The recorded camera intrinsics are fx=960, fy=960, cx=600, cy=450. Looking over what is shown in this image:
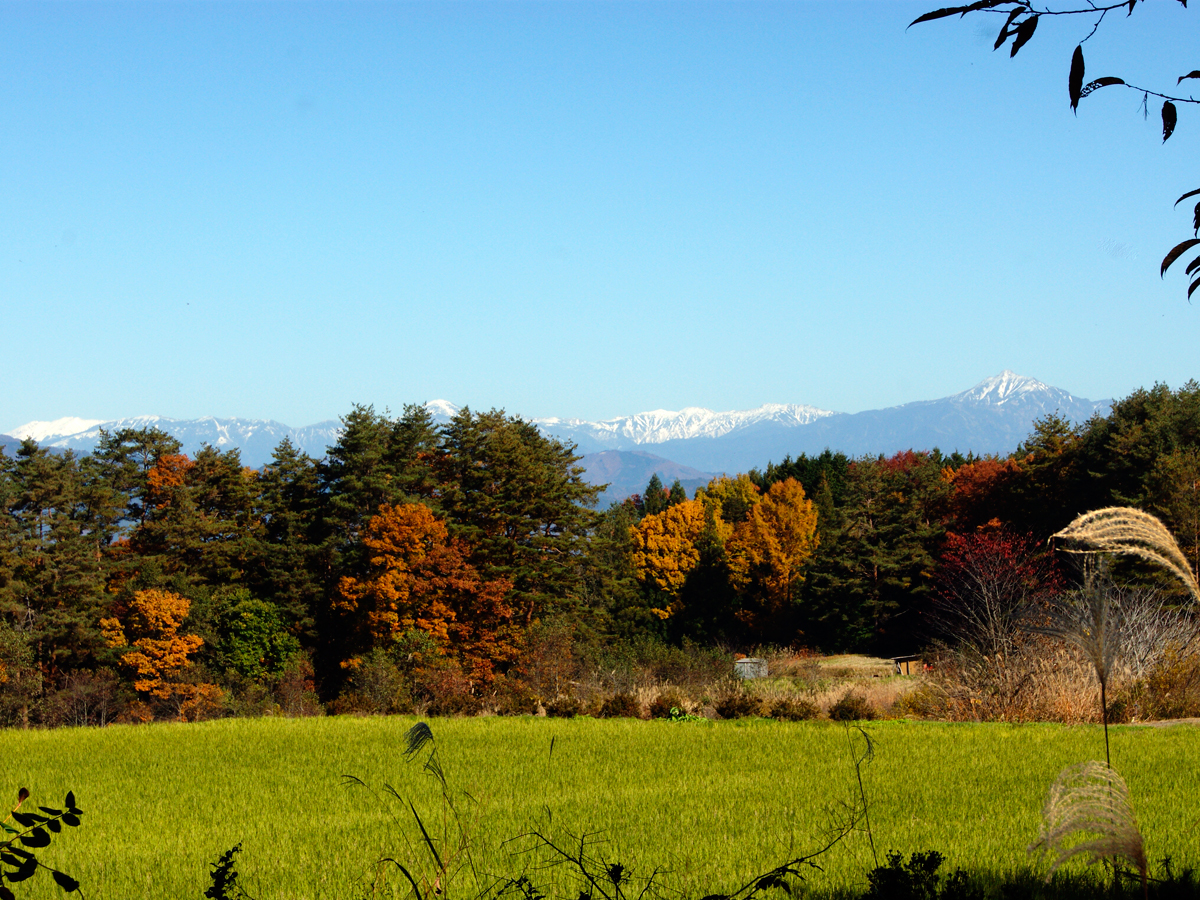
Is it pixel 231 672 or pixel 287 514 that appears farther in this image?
pixel 287 514

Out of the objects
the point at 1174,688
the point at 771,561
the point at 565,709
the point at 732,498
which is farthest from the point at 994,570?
the point at 732,498

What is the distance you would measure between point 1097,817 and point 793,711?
1428 centimetres

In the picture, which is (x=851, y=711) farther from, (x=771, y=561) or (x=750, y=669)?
(x=771, y=561)

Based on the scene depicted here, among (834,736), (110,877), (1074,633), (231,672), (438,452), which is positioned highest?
(438,452)

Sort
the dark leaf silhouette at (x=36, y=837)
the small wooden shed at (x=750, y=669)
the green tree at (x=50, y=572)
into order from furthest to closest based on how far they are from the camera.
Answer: the small wooden shed at (x=750, y=669) → the green tree at (x=50, y=572) → the dark leaf silhouette at (x=36, y=837)

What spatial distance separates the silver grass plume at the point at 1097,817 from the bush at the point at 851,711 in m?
14.0

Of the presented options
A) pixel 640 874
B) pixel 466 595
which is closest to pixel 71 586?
pixel 466 595

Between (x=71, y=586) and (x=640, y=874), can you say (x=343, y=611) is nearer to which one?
(x=71, y=586)

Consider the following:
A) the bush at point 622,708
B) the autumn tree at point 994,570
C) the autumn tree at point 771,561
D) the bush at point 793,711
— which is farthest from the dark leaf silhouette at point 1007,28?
the autumn tree at point 771,561

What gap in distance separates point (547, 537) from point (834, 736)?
31.5 m

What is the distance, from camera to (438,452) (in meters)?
49.0

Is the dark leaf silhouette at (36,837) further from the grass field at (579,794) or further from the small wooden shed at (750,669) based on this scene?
the small wooden shed at (750,669)

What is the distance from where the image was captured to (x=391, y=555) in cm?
3800

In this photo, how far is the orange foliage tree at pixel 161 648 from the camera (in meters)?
36.6
